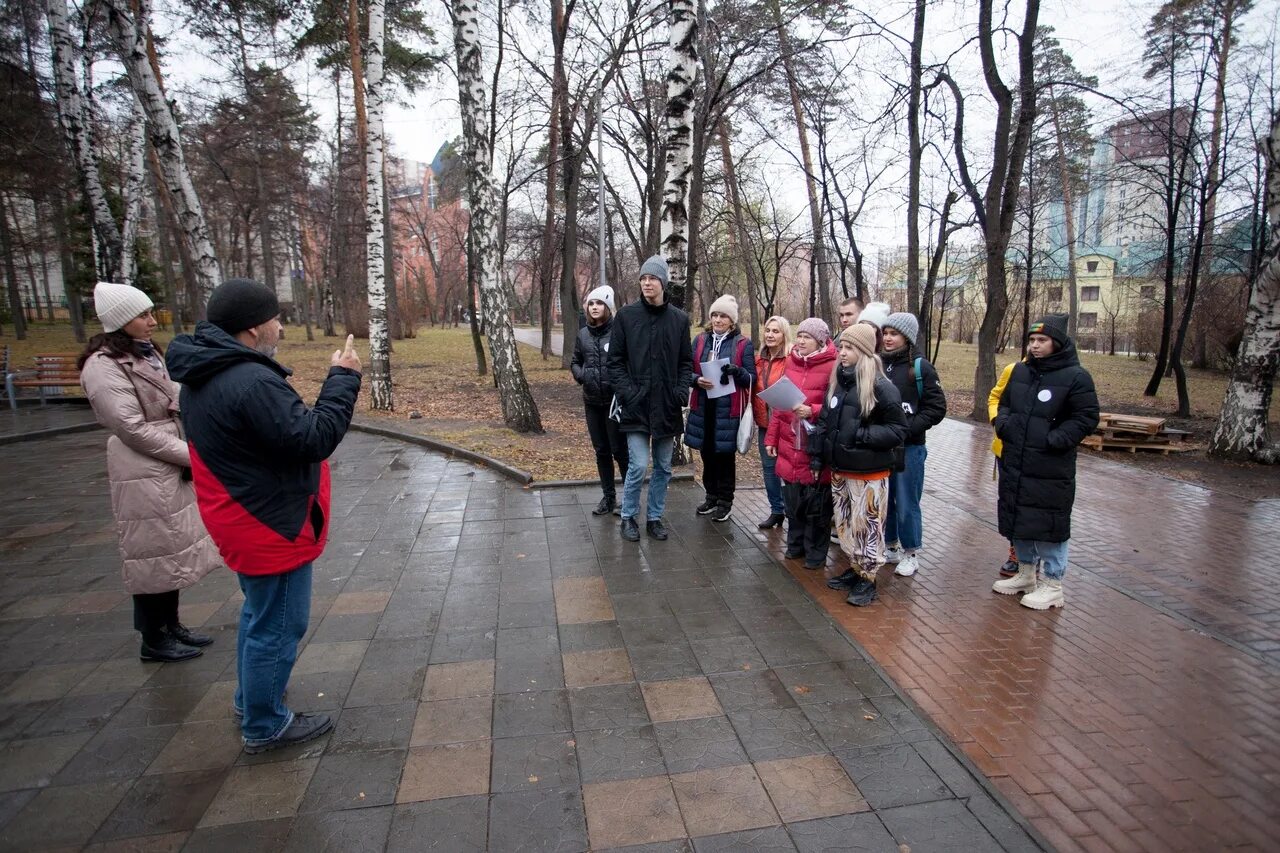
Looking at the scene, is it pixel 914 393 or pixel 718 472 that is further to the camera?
pixel 718 472

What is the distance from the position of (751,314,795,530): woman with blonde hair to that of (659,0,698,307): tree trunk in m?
1.95

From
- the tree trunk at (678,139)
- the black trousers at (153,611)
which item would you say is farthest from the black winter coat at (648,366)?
the black trousers at (153,611)

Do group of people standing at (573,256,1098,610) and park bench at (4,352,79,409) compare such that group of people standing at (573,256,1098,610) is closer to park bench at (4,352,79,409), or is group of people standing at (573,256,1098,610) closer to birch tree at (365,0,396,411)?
birch tree at (365,0,396,411)

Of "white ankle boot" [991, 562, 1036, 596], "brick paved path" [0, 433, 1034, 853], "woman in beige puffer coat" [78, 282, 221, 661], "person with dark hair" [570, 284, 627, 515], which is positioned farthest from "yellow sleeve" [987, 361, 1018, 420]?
"woman in beige puffer coat" [78, 282, 221, 661]

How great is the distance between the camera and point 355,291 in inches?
1284

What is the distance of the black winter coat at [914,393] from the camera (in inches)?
186

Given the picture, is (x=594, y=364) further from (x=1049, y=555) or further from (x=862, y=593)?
(x=1049, y=555)

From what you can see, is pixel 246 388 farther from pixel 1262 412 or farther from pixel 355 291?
pixel 355 291

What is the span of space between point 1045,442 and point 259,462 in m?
4.23

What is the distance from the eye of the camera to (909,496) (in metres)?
4.91

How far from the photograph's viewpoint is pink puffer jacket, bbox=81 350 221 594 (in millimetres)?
3264

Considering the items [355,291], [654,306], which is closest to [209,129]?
[355,291]

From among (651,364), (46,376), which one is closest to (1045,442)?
(651,364)

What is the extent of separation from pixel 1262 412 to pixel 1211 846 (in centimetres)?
992
